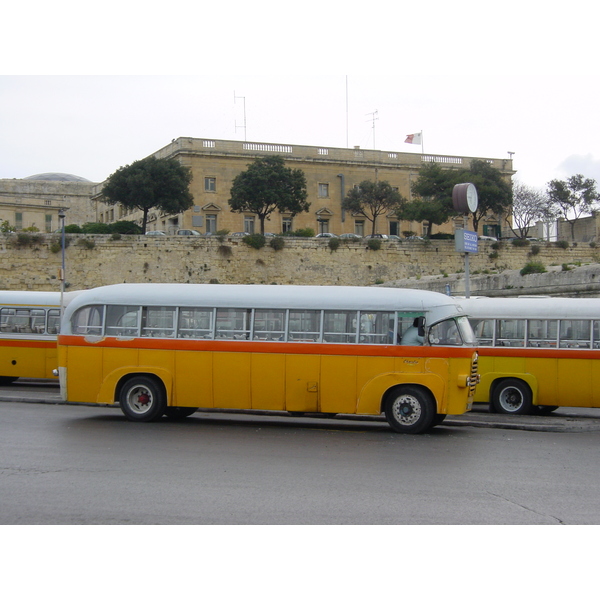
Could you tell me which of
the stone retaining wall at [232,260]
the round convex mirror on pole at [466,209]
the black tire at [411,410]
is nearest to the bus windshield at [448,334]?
the black tire at [411,410]

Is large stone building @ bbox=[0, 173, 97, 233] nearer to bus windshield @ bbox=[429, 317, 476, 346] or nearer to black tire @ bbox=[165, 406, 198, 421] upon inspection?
black tire @ bbox=[165, 406, 198, 421]

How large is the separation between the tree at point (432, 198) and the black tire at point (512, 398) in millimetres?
43390

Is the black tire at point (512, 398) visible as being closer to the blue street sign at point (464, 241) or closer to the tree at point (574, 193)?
the blue street sign at point (464, 241)

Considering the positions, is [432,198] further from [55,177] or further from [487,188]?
[55,177]

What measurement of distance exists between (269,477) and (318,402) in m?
4.13

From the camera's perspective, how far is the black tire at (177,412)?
1377 centimetres

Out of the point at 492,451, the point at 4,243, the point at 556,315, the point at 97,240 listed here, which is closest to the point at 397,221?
the point at 97,240

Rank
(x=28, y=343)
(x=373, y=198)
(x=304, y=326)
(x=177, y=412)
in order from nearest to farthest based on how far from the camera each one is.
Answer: (x=304, y=326), (x=177, y=412), (x=28, y=343), (x=373, y=198)

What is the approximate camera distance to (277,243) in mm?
51875

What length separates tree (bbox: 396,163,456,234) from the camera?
2295 inches

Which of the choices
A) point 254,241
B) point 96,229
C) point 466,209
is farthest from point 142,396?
point 96,229

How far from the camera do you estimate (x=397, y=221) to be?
234ft

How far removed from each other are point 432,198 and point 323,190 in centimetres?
1126

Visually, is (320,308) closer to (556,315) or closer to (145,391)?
(145,391)
